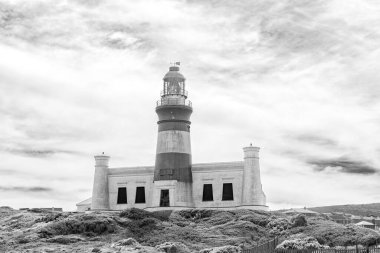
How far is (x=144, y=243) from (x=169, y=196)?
14.1 m

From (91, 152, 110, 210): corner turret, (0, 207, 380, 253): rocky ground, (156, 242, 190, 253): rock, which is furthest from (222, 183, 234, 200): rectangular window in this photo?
(156, 242, 190, 253): rock

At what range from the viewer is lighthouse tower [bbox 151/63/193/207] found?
5956cm

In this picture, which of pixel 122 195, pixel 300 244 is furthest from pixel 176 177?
pixel 300 244

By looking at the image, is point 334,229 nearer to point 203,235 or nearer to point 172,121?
point 203,235

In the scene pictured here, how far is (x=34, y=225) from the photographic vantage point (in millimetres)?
53344

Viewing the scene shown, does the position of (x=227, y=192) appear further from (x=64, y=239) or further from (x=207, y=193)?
(x=64, y=239)

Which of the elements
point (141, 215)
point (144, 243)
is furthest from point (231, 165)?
point (144, 243)

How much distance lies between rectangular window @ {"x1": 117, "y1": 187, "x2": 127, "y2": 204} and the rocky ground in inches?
288

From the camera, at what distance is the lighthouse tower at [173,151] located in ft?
195

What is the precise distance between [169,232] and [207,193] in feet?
42.3

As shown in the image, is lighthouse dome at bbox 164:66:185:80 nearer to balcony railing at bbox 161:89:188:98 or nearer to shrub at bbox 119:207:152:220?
balcony railing at bbox 161:89:188:98

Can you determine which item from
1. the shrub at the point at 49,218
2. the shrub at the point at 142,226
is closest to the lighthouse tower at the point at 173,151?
the shrub at the point at 142,226

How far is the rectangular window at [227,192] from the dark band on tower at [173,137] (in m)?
3.70

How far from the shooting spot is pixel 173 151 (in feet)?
200
